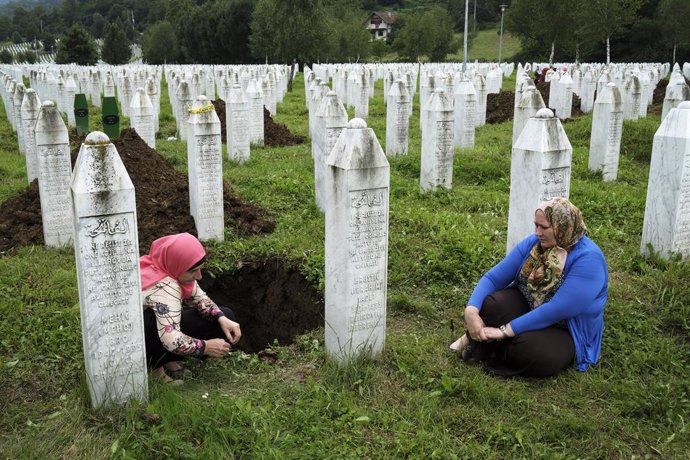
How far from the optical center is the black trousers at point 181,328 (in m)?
4.29

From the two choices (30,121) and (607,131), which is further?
(607,131)

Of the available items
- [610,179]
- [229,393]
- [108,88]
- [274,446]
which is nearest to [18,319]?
[229,393]

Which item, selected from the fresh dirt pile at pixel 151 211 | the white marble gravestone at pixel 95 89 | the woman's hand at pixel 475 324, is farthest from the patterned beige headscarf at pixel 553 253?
the white marble gravestone at pixel 95 89

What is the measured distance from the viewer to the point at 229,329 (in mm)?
4504

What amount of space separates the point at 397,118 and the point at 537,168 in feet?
20.5

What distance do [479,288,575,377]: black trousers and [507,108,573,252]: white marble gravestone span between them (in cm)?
126

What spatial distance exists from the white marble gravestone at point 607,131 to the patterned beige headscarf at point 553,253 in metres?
5.92

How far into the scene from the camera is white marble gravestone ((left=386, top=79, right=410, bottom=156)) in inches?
442

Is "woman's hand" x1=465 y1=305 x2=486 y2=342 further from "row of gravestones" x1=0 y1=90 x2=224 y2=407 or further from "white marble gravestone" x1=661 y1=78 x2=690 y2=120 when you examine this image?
"white marble gravestone" x1=661 y1=78 x2=690 y2=120

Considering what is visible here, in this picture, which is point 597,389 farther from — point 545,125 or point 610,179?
point 610,179

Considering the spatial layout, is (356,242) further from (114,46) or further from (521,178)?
(114,46)

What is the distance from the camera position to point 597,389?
4.20 metres

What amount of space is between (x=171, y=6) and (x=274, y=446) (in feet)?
310

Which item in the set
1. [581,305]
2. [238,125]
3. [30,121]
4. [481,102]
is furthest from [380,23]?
[581,305]
